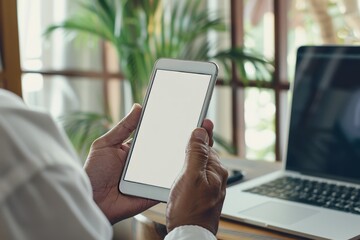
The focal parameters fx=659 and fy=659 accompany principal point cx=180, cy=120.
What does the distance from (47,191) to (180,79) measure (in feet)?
2.04

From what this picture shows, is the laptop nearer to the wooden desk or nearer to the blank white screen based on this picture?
the wooden desk

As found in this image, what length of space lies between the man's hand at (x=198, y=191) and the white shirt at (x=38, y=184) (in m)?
0.30

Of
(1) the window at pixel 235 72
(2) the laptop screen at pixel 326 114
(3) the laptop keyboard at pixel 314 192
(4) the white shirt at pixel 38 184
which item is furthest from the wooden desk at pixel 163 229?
(1) the window at pixel 235 72

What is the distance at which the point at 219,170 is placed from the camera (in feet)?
3.16

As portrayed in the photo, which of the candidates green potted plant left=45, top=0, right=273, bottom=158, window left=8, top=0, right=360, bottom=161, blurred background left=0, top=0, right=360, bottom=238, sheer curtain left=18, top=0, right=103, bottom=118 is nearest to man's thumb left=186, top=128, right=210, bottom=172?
window left=8, top=0, right=360, bottom=161

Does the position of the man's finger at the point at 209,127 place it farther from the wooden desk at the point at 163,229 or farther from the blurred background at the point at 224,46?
the blurred background at the point at 224,46

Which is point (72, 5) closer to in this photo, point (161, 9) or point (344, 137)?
point (161, 9)

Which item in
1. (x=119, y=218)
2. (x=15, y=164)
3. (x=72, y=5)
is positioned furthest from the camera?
(x=72, y=5)

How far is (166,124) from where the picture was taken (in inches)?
45.1

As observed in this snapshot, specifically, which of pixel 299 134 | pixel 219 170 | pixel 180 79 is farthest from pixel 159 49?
pixel 219 170

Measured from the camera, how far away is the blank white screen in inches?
43.9

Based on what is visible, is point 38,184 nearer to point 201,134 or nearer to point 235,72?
point 201,134

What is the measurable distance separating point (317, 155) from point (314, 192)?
0.16 metres

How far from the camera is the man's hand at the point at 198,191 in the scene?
2.96ft
